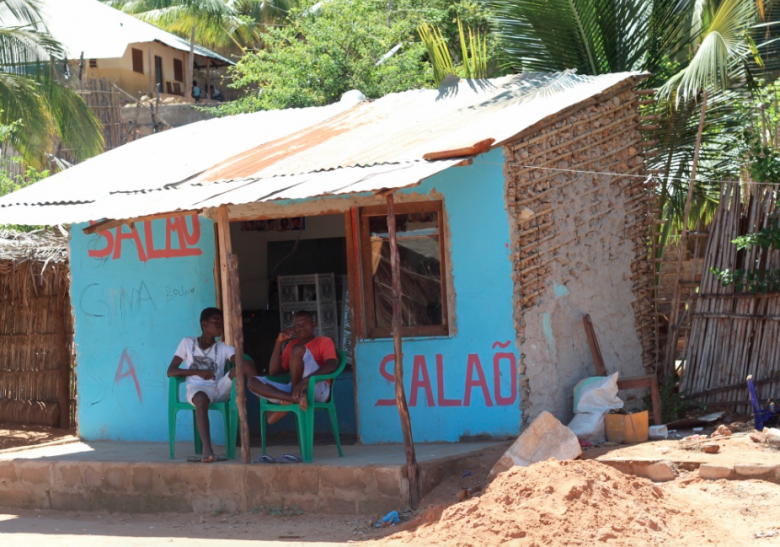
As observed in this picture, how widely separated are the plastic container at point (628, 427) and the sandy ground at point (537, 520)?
0.32 m

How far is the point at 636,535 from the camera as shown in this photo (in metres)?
5.08

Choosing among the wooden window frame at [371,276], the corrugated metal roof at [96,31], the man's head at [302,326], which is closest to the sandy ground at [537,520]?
the wooden window frame at [371,276]

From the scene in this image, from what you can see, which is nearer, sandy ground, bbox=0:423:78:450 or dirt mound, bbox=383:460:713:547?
dirt mound, bbox=383:460:713:547

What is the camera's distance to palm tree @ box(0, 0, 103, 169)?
12.4 meters

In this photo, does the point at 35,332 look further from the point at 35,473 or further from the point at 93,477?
the point at 93,477

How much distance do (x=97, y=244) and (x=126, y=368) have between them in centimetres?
121

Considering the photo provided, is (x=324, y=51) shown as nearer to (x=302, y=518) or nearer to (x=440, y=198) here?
(x=440, y=198)

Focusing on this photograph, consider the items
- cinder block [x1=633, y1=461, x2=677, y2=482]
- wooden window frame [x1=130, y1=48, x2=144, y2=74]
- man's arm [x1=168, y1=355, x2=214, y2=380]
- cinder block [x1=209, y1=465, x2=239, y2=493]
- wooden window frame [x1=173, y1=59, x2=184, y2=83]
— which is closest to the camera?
cinder block [x1=633, y1=461, x2=677, y2=482]

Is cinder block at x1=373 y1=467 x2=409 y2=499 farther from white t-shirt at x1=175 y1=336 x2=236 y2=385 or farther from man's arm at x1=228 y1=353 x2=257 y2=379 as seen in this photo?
white t-shirt at x1=175 y1=336 x2=236 y2=385

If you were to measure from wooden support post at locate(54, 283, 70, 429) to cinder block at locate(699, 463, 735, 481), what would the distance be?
7.41m

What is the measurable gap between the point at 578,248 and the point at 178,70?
24.3 metres

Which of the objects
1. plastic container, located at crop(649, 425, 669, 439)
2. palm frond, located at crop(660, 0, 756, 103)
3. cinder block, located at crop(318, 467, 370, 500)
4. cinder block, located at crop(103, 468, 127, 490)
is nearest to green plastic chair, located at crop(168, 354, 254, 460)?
cinder block, located at crop(103, 468, 127, 490)

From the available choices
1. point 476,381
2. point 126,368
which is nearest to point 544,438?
point 476,381

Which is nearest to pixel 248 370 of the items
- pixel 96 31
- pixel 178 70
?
pixel 96 31
